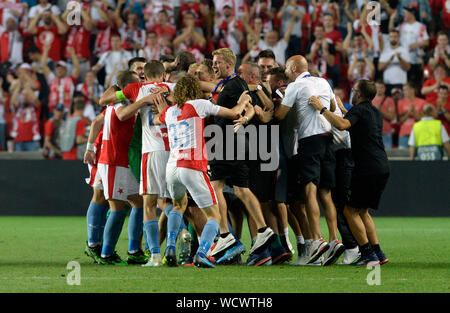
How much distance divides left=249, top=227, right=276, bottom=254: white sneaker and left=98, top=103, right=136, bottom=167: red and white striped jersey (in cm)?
164

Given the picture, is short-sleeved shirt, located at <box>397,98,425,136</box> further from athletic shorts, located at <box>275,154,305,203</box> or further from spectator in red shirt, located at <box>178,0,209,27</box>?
athletic shorts, located at <box>275,154,305,203</box>

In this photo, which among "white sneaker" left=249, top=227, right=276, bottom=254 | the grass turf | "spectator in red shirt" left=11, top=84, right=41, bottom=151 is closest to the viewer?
the grass turf

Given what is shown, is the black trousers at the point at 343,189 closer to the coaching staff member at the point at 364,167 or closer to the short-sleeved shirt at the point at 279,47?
the coaching staff member at the point at 364,167

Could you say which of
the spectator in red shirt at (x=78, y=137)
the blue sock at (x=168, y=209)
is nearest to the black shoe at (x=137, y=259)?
the blue sock at (x=168, y=209)

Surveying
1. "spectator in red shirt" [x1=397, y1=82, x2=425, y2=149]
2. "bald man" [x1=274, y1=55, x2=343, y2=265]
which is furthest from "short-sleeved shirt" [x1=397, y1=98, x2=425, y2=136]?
"bald man" [x1=274, y1=55, x2=343, y2=265]

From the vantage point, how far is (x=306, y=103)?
9.03 m

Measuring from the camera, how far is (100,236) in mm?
9172

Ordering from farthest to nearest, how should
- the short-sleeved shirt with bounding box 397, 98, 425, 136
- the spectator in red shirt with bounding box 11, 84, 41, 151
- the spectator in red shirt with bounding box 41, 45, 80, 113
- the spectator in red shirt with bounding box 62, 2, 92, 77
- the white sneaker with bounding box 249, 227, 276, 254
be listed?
the spectator in red shirt with bounding box 62, 2, 92, 77 → the spectator in red shirt with bounding box 41, 45, 80, 113 → the spectator in red shirt with bounding box 11, 84, 41, 151 → the short-sleeved shirt with bounding box 397, 98, 425, 136 → the white sneaker with bounding box 249, 227, 276, 254

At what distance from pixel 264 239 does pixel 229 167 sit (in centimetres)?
86

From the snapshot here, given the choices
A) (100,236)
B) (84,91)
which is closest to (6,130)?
(84,91)

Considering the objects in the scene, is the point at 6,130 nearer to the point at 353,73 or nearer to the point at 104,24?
the point at 104,24

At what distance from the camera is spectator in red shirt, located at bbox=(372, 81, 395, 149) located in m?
16.5

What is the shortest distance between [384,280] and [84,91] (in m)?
11.4

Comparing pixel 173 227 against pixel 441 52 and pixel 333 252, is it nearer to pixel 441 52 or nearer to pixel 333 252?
pixel 333 252
